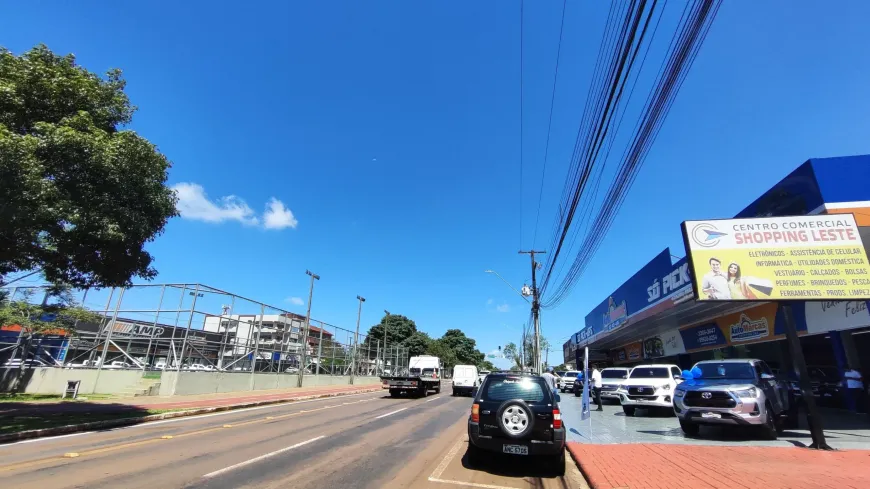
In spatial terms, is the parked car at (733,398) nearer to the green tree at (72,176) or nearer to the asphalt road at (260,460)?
the asphalt road at (260,460)

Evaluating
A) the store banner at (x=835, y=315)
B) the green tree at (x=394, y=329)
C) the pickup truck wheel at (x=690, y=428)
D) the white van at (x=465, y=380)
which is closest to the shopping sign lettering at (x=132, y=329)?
the white van at (x=465, y=380)

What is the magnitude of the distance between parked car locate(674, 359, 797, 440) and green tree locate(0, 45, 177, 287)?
1509cm

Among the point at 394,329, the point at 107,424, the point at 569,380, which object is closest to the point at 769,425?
the point at 107,424

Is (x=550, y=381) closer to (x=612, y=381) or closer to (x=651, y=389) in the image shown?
(x=612, y=381)

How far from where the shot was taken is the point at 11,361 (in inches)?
889

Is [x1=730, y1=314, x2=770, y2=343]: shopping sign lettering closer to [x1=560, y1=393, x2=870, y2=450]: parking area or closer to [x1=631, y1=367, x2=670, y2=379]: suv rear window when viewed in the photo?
[x1=560, y1=393, x2=870, y2=450]: parking area

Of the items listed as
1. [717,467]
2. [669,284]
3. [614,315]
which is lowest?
[717,467]

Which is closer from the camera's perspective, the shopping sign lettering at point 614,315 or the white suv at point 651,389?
the white suv at point 651,389

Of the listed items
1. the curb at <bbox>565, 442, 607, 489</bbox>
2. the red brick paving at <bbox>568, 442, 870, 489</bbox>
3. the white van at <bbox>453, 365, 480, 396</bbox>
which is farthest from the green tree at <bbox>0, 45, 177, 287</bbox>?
the white van at <bbox>453, 365, 480, 396</bbox>

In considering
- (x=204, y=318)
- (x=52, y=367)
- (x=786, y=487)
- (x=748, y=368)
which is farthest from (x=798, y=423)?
(x=52, y=367)

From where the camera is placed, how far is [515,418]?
691cm

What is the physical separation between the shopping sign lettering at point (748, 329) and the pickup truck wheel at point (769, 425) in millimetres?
6134

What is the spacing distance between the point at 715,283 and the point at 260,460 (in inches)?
419

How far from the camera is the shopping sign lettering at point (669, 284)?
15977 millimetres
